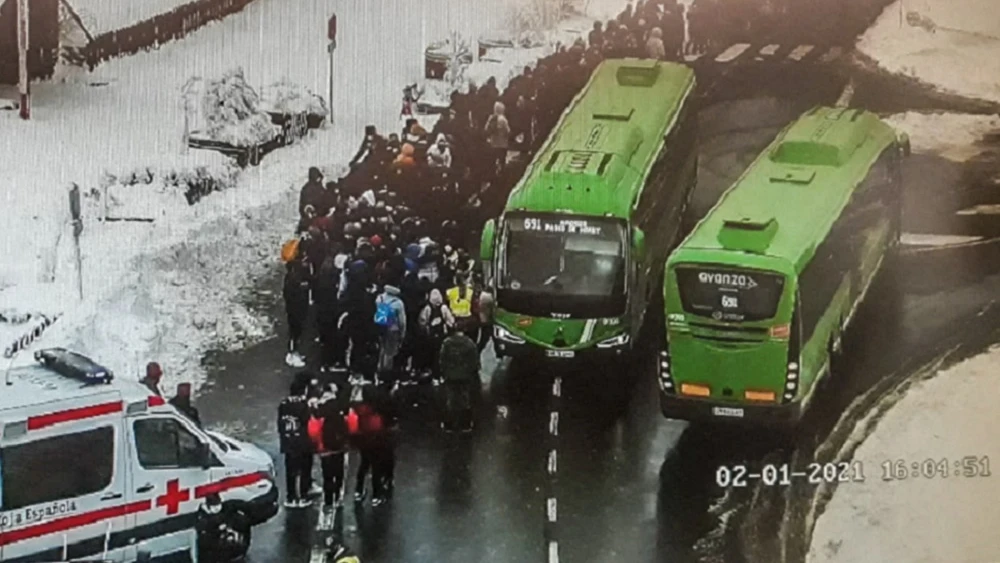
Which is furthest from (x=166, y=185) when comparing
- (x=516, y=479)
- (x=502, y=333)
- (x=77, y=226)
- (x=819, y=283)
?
(x=819, y=283)

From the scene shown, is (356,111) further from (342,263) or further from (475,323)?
(475,323)

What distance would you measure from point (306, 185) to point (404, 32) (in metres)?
0.60

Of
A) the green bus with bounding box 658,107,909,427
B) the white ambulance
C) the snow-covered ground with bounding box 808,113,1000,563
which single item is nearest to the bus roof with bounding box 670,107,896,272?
the green bus with bounding box 658,107,909,427

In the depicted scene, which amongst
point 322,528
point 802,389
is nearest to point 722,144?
point 802,389

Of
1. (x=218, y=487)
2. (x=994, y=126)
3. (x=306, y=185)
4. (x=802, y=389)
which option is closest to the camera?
(x=218, y=487)

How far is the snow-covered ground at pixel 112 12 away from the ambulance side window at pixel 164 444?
48.5 inches

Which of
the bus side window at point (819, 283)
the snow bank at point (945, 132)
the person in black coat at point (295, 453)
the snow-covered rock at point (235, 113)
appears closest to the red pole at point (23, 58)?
the snow-covered rock at point (235, 113)

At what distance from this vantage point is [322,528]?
458cm

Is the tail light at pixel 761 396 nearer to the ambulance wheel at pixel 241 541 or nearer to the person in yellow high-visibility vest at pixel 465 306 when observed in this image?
the person in yellow high-visibility vest at pixel 465 306

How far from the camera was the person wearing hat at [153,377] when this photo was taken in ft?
14.5

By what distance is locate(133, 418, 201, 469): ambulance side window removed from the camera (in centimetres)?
425

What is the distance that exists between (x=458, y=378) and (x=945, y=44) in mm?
2124

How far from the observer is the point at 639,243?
16.2 ft

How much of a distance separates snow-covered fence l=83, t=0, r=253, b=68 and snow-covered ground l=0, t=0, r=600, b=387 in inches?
1.4
